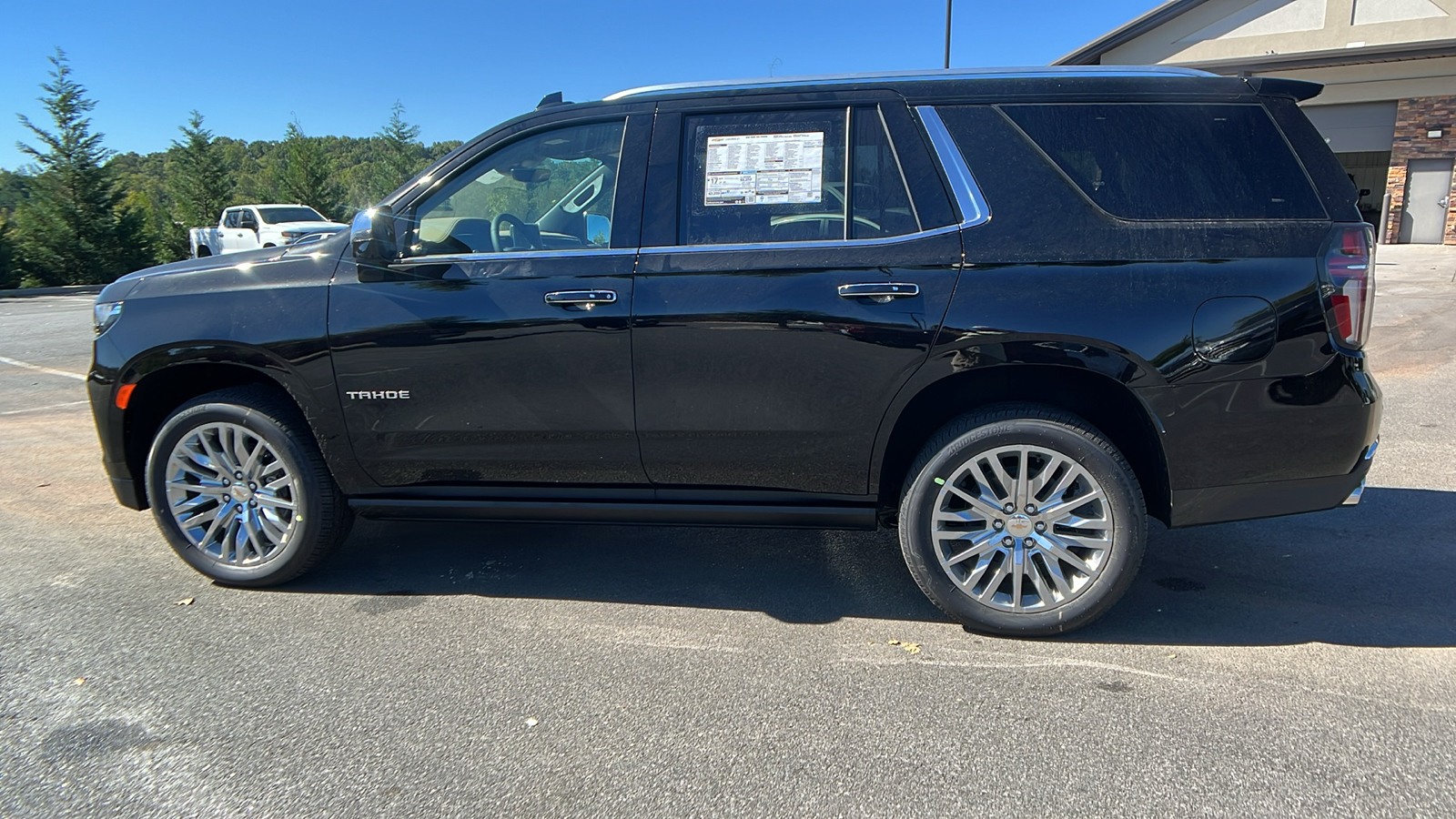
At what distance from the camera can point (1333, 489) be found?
3.20m

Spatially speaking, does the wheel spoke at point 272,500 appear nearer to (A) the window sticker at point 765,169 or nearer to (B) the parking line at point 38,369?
(A) the window sticker at point 765,169

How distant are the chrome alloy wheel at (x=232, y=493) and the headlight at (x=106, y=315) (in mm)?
592

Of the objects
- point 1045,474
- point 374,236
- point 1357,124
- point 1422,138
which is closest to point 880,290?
point 1045,474

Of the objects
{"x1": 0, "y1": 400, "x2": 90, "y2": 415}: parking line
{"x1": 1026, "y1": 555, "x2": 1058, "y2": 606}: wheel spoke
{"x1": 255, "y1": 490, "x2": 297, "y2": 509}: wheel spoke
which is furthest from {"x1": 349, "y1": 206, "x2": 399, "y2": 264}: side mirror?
{"x1": 0, "y1": 400, "x2": 90, "y2": 415}: parking line

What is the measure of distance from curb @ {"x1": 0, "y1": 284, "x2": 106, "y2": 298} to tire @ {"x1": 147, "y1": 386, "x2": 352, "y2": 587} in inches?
958

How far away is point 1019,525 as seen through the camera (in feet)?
11.0

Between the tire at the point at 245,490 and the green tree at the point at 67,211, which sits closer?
the tire at the point at 245,490

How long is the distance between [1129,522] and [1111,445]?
0.92 ft

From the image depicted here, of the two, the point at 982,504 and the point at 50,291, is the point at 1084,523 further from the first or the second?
the point at 50,291

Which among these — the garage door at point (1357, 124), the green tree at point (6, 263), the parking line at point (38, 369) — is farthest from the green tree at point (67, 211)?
the garage door at point (1357, 124)

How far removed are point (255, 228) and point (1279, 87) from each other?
27294 millimetres

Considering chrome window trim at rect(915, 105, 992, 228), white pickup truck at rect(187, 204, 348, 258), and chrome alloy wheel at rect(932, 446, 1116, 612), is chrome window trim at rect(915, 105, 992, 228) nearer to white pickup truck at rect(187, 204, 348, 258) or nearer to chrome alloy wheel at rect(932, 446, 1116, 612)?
chrome alloy wheel at rect(932, 446, 1116, 612)

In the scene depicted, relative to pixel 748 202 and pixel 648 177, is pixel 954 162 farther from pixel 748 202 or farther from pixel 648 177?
pixel 648 177

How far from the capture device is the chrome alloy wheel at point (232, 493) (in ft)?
12.5
